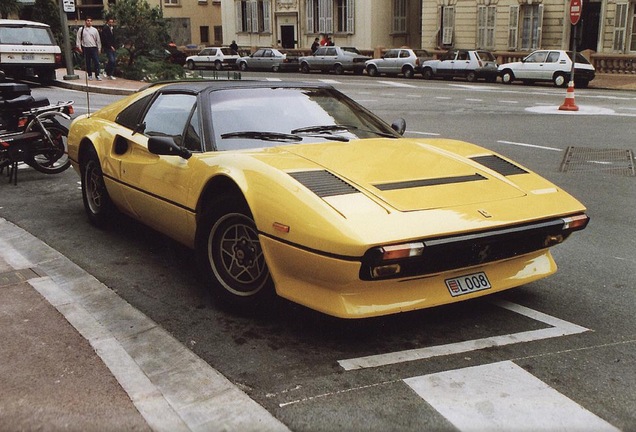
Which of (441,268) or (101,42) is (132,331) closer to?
(441,268)

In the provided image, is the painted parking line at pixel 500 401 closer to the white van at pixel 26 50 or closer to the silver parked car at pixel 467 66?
the white van at pixel 26 50

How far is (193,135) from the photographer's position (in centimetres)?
502

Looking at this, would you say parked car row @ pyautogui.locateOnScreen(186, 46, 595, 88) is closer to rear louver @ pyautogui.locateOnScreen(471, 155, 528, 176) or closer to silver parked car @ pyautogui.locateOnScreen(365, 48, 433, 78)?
silver parked car @ pyautogui.locateOnScreen(365, 48, 433, 78)

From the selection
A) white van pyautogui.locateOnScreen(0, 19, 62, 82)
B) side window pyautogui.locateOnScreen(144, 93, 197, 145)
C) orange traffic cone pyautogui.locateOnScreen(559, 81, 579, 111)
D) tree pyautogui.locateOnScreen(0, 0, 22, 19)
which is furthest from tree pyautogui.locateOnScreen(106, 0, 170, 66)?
side window pyautogui.locateOnScreen(144, 93, 197, 145)

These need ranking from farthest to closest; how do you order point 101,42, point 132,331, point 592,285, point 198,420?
point 101,42
point 592,285
point 132,331
point 198,420

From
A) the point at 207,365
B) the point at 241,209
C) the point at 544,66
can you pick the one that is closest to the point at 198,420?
the point at 207,365

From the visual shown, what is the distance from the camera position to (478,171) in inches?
178

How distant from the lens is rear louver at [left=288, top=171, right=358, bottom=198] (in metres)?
3.93

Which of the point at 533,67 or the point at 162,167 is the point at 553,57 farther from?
the point at 162,167

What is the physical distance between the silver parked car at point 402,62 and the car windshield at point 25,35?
17484 millimetres

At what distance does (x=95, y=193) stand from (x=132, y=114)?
0.96m

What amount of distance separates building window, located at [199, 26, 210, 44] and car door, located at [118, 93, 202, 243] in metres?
63.5

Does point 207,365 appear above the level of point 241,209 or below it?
below

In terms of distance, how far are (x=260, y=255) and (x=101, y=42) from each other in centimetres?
2186
